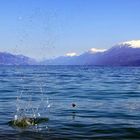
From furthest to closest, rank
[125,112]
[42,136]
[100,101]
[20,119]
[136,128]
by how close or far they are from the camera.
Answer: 1. [100,101]
2. [125,112]
3. [20,119]
4. [136,128]
5. [42,136]

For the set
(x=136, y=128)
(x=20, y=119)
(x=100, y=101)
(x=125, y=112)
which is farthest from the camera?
(x=100, y=101)

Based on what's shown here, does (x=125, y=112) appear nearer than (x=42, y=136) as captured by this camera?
No

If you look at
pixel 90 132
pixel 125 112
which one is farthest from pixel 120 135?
pixel 125 112

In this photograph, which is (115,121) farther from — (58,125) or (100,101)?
(100,101)

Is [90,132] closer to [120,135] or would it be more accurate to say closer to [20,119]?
[120,135]

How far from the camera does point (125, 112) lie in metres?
26.0

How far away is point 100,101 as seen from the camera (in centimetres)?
3297

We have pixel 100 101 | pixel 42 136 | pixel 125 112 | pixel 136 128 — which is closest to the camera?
pixel 42 136

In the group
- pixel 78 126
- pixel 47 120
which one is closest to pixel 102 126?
pixel 78 126

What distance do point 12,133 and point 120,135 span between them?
497 cm

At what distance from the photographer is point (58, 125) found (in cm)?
2136

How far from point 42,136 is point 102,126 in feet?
12.6

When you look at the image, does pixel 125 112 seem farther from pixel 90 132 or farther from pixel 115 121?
pixel 90 132

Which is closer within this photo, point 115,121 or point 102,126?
point 102,126
